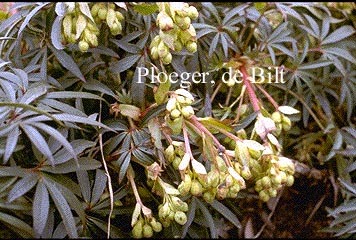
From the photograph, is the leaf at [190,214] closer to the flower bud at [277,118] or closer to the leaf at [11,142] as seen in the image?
the flower bud at [277,118]

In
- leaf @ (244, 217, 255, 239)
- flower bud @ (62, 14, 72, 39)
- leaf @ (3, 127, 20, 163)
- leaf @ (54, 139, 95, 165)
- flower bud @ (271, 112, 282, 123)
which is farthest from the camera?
leaf @ (244, 217, 255, 239)

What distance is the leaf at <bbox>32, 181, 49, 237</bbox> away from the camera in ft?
2.63

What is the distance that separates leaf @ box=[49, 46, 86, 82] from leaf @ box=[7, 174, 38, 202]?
0.25 m

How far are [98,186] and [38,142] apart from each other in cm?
20

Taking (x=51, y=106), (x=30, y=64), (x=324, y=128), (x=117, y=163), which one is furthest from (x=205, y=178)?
(x=324, y=128)

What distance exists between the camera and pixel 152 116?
0.94 metres

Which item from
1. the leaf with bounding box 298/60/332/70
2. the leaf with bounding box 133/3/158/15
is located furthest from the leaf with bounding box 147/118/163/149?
the leaf with bounding box 298/60/332/70

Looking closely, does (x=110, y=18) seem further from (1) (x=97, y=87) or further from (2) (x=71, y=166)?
(2) (x=71, y=166)

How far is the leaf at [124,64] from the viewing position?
1.04 metres

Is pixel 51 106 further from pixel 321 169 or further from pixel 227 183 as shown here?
pixel 321 169

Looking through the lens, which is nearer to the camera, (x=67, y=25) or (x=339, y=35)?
(x=67, y=25)

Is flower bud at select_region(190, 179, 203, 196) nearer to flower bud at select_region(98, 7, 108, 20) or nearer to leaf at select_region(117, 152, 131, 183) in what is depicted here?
leaf at select_region(117, 152, 131, 183)

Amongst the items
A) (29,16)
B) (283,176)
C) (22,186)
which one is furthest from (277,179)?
(29,16)

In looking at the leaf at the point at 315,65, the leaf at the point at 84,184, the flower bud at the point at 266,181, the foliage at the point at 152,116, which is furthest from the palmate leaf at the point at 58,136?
the leaf at the point at 315,65
